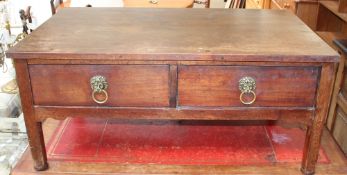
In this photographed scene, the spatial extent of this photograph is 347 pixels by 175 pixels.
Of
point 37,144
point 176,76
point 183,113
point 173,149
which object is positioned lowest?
point 173,149

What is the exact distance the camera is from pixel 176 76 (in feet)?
3.48

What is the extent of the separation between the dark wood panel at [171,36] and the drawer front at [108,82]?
0.05 m

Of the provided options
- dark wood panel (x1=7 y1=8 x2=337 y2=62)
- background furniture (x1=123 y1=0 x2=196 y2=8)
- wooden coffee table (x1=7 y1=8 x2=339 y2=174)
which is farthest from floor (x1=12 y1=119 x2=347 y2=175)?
background furniture (x1=123 y1=0 x2=196 y2=8)

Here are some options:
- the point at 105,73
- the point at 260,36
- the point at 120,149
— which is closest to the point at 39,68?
the point at 105,73

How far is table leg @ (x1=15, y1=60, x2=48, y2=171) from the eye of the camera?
105 cm

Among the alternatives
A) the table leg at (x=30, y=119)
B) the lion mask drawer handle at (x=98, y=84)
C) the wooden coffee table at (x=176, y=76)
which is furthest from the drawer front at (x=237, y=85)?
the table leg at (x=30, y=119)

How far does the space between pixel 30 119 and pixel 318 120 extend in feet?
2.78

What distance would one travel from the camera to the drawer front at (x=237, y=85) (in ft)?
3.44

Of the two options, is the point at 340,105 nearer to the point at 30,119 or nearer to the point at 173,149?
the point at 173,149

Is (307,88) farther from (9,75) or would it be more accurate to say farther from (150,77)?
(9,75)

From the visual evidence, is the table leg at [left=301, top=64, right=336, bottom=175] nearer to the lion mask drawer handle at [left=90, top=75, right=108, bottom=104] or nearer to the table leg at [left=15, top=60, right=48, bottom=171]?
the lion mask drawer handle at [left=90, top=75, right=108, bottom=104]

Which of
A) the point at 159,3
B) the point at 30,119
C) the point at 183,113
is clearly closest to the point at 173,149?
the point at 183,113

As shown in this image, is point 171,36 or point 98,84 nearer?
point 98,84

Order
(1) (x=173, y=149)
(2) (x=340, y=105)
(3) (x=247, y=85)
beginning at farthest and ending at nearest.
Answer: (2) (x=340, y=105)
(1) (x=173, y=149)
(3) (x=247, y=85)
